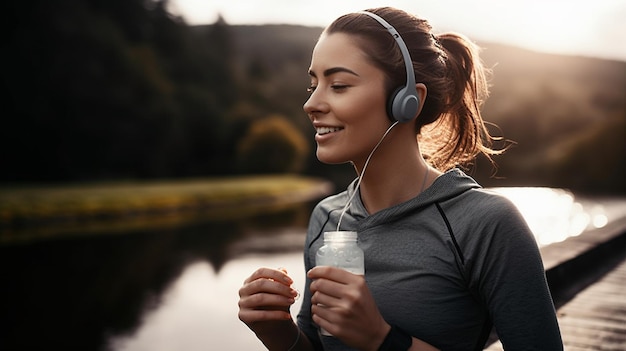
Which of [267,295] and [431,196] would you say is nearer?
[267,295]

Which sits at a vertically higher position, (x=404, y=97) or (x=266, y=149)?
(x=266, y=149)

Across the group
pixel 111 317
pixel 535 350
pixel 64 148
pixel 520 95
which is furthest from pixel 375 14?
pixel 520 95

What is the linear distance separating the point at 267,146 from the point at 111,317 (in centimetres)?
5049

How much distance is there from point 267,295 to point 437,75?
0.80 metres

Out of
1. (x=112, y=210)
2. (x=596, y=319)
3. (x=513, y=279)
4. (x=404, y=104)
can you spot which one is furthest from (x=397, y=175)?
(x=112, y=210)

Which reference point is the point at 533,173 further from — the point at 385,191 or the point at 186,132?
the point at 385,191

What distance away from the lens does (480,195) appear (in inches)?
70.6

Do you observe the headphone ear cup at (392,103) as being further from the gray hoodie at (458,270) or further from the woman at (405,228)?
the gray hoodie at (458,270)

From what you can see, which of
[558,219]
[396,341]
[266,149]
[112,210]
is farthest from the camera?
[266,149]

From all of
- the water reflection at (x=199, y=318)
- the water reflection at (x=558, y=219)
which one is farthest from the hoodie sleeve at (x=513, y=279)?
the water reflection at (x=199, y=318)

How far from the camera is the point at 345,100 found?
1832mm

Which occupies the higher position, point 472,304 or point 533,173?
point 533,173

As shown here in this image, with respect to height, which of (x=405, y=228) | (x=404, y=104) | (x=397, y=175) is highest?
(x=404, y=104)

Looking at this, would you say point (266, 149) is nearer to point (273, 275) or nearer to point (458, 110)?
point (458, 110)
